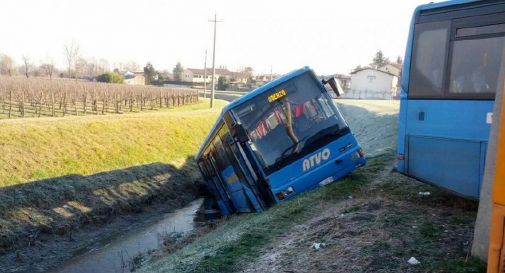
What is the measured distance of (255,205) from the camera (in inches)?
424

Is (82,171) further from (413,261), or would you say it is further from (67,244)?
(413,261)

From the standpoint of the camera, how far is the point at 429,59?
26.1ft

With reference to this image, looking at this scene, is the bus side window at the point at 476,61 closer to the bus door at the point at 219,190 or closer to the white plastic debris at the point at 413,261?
the white plastic debris at the point at 413,261

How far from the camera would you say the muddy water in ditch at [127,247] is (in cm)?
1132

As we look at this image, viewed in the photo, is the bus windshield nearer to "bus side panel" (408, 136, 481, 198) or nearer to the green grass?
"bus side panel" (408, 136, 481, 198)

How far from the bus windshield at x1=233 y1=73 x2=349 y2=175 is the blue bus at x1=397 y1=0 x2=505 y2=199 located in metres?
2.24

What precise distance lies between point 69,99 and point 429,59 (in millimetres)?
36282

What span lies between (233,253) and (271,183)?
2870 mm

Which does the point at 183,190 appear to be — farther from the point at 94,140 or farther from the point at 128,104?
the point at 128,104

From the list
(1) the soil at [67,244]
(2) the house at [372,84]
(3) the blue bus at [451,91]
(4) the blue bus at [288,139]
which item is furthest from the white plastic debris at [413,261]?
(2) the house at [372,84]

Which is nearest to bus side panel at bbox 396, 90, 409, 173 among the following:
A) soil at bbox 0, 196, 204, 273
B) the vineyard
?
soil at bbox 0, 196, 204, 273

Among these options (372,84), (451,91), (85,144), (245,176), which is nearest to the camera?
(451,91)

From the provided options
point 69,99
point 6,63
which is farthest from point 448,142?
point 6,63

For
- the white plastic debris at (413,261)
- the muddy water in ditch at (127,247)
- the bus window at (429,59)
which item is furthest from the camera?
the muddy water in ditch at (127,247)
